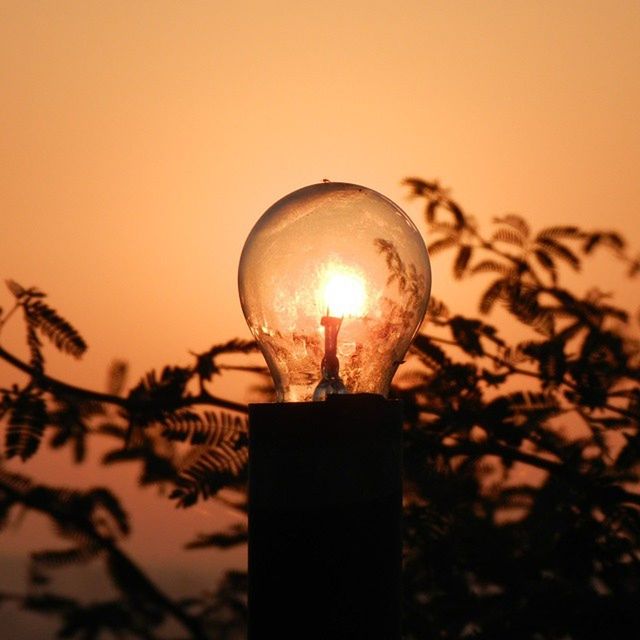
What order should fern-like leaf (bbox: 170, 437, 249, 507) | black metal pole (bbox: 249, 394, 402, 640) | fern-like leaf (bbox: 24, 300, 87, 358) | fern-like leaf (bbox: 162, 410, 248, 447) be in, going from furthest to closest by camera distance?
fern-like leaf (bbox: 24, 300, 87, 358), fern-like leaf (bbox: 162, 410, 248, 447), fern-like leaf (bbox: 170, 437, 249, 507), black metal pole (bbox: 249, 394, 402, 640)

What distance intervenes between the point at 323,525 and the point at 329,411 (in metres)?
0.17

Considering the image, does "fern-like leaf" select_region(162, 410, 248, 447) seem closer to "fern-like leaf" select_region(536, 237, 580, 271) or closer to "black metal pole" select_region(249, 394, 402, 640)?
"black metal pole" select_region(249, 394, 402, 640)

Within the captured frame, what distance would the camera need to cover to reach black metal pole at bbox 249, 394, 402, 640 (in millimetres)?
1769

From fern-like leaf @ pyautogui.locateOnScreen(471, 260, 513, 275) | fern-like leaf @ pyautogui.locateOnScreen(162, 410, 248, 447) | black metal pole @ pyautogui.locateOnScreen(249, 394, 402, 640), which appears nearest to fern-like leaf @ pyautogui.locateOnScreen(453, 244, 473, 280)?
fern-like leaf @ pyautogui.locateOnScreen(471, 260, 513, 275)

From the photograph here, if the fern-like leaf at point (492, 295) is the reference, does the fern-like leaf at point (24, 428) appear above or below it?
below

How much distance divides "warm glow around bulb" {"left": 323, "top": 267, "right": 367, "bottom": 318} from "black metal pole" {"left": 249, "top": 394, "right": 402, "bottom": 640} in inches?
8.2

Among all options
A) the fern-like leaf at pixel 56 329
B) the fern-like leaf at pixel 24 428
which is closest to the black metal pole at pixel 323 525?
the fern-like leaf at pixel 24 428

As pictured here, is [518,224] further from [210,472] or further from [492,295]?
[210,472]

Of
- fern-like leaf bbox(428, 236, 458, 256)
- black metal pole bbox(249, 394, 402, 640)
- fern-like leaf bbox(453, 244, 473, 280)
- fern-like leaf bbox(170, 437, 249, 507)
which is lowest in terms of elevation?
black metal pole bbox(249, 394, 402, 640)

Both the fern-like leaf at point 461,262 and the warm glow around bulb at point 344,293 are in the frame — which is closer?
the warm glow around bulb at point 344,293

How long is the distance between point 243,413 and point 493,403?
68 cm

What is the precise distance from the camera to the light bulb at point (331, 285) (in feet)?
6.52

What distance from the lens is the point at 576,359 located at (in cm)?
295

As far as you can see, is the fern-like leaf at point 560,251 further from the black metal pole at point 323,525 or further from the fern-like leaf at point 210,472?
the black metal pole at point 323,525
